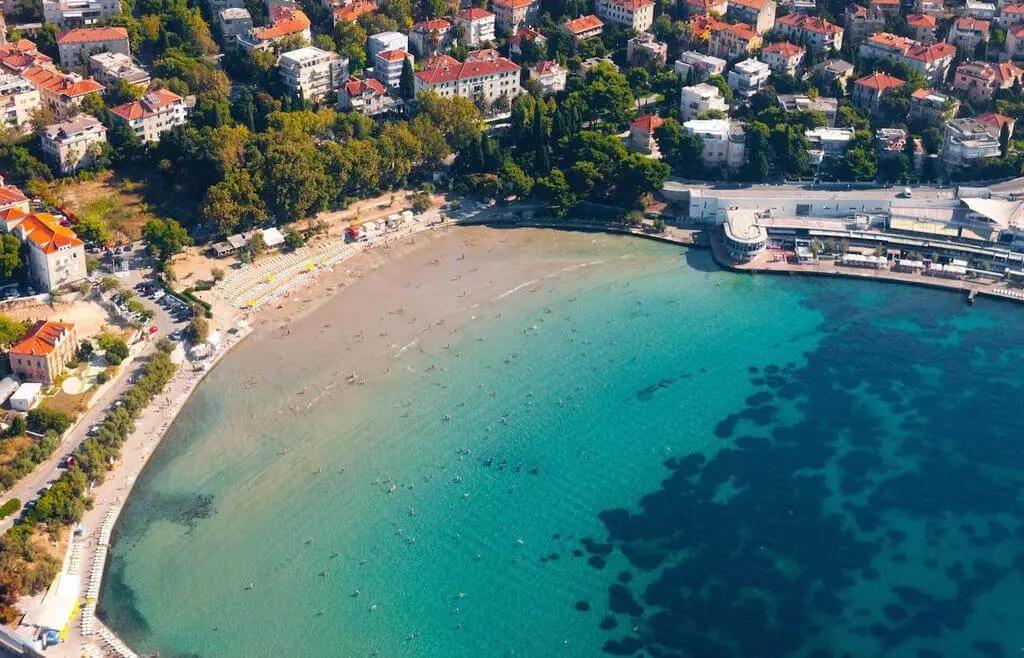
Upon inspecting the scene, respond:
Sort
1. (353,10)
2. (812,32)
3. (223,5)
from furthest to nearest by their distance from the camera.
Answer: (353,10) < (223,5) < (812,32)

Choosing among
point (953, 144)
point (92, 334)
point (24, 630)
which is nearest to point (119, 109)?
point (92, 334)

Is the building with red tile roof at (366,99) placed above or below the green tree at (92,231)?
above

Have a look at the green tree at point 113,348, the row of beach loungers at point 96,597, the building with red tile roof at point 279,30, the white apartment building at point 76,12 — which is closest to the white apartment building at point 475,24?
the building with red tile roof at point 279,30

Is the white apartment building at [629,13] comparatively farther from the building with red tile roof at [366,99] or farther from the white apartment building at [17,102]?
the white apartment building at [17,102]

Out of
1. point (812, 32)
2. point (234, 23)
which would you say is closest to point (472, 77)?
point (234, 23)

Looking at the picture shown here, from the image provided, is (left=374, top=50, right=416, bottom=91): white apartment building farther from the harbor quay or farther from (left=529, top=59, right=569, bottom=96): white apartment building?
the harbor quay

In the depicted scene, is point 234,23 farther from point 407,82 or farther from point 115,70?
point 407,82

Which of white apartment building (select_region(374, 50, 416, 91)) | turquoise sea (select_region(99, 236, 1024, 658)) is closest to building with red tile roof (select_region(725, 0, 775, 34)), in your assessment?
white apartment building (select_region(374, 50, 416, 91))
